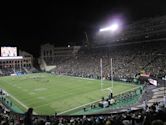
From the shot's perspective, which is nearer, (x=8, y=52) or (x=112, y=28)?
(x=112, y=28)

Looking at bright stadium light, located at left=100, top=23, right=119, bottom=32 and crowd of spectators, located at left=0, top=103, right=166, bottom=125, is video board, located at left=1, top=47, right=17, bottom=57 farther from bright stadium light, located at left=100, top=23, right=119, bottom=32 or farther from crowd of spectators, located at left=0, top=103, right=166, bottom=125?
crowd of spectators, located at left=0, top=103, right=166, bottom=125

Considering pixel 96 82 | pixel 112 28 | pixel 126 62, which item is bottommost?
pixel 96 82

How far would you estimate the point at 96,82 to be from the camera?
149 ft

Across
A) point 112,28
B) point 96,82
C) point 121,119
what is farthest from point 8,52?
point 121,119

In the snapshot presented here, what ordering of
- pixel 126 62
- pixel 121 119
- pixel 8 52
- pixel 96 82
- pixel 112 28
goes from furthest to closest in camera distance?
pixel 8 52 → pixel 112 28 → pixel 126 62 → pixel 96 82 → pixel 121 119

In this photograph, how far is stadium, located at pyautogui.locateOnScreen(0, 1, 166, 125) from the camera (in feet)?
54.4

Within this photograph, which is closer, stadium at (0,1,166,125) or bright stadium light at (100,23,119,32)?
stadium at (0,1,166,125)

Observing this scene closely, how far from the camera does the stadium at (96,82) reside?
16.6m

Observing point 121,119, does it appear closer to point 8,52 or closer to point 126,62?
point 126,62

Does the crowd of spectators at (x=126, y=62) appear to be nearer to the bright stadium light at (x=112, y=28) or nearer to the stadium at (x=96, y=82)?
the stadium at (x=96, y=82)

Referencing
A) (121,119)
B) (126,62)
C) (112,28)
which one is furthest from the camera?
(112,28)

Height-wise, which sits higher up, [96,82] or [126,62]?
[126,62]

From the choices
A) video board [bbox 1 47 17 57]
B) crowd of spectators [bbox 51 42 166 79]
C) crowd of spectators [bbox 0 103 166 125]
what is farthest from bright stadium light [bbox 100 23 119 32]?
crowd of spectators [bbox 0 103 166 125]

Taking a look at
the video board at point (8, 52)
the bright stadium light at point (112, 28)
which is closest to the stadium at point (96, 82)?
the video board at point (8, 52)
